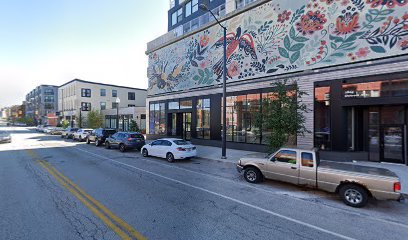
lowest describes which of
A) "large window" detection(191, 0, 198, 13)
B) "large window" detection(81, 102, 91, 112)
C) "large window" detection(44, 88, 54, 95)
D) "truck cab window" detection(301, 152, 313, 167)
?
"truck cab window" detection(301, 152, 313, 167)

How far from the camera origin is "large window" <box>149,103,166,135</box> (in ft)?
80.9

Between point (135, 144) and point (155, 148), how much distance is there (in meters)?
3.77

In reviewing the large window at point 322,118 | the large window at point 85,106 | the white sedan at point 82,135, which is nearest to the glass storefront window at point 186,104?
the large window at point 322,118

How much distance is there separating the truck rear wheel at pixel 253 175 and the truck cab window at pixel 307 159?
1703mm

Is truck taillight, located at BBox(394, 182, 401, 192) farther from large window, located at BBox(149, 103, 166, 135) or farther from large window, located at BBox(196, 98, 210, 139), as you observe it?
large window, located at BBox(149, 103, 166, 135)

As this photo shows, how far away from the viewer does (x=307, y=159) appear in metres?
7.07

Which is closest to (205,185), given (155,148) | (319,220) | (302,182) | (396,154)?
(302,182)

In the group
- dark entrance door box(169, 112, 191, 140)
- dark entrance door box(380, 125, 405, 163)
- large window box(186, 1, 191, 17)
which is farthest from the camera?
large window box(186, 1, 191, 17)

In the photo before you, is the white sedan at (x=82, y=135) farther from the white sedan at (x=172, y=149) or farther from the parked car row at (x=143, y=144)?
the white sedan at (x=172, y=149)

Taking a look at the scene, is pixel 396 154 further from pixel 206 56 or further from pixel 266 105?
pixel 206 56

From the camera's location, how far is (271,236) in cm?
430

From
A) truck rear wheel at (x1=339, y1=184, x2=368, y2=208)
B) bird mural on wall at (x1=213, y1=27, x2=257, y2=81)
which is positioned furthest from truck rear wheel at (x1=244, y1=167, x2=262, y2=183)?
bird mural on wall at (x1=213, y1=27, x2=257, y2=81)

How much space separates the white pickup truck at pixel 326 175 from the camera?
572 cm

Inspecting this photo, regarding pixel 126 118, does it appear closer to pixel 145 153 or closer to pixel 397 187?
pixel 145 153
